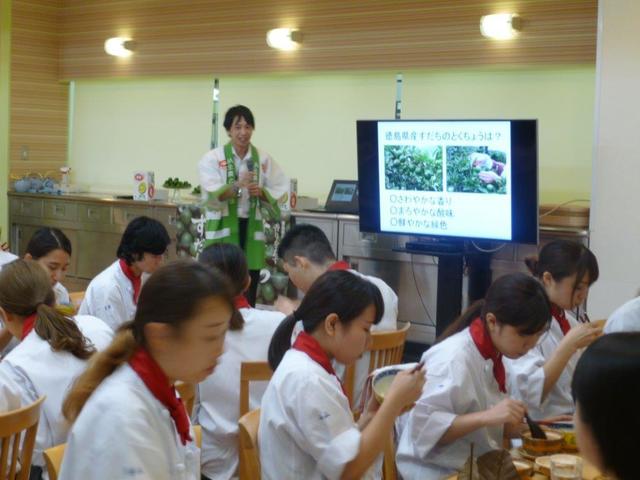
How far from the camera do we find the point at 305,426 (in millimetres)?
2168

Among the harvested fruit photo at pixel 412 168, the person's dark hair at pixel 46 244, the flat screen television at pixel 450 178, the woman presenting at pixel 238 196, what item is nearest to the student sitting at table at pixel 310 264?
the person's dark hair at pixel 46 244

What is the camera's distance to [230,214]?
6262 mm

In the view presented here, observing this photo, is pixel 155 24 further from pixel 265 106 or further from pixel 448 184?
pixel 448 184

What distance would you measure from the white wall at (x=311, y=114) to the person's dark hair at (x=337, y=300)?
409 centimetres

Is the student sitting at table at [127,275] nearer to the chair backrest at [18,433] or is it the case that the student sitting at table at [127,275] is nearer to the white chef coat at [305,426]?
the chair backrest at [18,433]

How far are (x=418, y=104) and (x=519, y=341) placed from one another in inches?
171

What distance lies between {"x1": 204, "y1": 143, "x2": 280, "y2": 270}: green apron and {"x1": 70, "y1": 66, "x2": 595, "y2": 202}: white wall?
42.7 inches

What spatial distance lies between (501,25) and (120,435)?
197 inches

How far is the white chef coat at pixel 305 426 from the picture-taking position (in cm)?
216

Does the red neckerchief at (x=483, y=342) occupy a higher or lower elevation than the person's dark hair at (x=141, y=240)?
lower

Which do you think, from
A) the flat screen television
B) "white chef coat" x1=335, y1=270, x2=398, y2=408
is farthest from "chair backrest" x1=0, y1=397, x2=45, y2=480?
the flat screen television

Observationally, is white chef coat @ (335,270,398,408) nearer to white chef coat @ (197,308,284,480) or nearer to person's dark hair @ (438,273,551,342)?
white chef coat @ (197,308,284,480)

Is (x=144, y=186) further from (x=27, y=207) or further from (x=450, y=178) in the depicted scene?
(x=450, y=178)

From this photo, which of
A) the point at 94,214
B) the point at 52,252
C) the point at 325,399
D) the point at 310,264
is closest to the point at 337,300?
the point at 325,399
